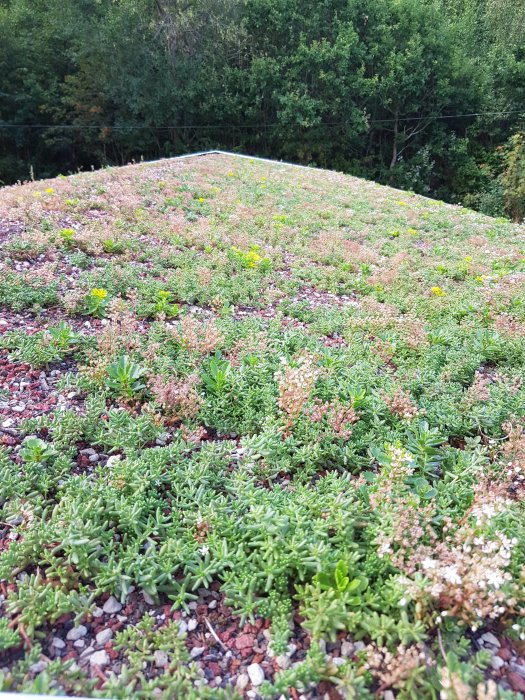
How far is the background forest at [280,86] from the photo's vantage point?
1792 cm

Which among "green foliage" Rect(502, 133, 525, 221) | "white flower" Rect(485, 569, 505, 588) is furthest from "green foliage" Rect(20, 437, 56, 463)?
"green foliage" Rect(502, 133, 525, 221)

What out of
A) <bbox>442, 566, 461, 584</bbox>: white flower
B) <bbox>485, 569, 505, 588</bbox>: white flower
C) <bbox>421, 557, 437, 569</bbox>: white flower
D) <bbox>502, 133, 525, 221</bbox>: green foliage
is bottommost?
<bbox>502, 133, 525, 221</bbox>: green foliage

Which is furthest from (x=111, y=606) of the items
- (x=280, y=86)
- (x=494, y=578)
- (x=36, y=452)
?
(x=280, y=86)

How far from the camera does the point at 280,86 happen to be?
19812 mm

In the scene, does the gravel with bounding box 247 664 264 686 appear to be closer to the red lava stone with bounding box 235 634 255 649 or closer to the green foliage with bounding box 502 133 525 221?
the red lava stone with bounding box 235 634 255 649

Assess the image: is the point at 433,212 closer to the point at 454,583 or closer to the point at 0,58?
the point at 454,583

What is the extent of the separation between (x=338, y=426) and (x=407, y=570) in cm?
91

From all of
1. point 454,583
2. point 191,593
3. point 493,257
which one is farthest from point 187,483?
point 493,257

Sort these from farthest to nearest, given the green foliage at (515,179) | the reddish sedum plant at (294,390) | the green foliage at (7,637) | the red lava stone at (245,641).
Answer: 1. the green foliage at (515,179)
2. the reddish sedum plant at (294,390)
3. the red lava stone at (245,641)
4. the green foliage at (7,637)

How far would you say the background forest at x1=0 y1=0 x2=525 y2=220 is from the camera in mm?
17922

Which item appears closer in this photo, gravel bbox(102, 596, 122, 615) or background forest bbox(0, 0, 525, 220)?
gravel bbox(102, 596, 122, 615)

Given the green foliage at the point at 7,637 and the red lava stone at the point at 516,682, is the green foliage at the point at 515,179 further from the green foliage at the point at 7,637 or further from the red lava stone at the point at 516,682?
the green foliage at the point at 7,637

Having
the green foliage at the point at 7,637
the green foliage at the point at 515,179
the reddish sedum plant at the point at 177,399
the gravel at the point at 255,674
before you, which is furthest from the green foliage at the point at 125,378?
the green foliage at the point at 515,179

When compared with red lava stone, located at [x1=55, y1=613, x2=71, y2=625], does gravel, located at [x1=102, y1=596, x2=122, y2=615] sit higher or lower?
higher
